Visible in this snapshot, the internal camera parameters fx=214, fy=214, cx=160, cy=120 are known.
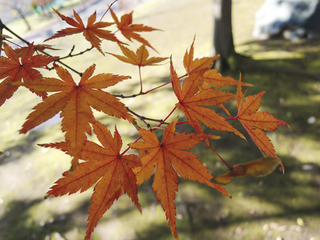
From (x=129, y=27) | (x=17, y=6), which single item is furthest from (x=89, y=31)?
(x=17, y=6)

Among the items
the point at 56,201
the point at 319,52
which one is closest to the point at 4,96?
the point at 56,201

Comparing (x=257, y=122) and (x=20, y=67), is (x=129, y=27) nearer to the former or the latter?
(x=20, y=67)

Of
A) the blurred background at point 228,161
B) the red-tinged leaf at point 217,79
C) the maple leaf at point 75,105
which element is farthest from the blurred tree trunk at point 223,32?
the maple leaf at point 75,105

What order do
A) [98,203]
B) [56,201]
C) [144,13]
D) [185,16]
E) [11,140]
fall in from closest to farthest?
[98,203] < [56,201] < [11,140] < [185,16] < [144,13]

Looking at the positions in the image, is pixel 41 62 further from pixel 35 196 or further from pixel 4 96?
pixel 35 196

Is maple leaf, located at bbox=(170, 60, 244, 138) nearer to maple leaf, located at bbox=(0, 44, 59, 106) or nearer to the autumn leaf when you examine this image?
the autumn leaf
